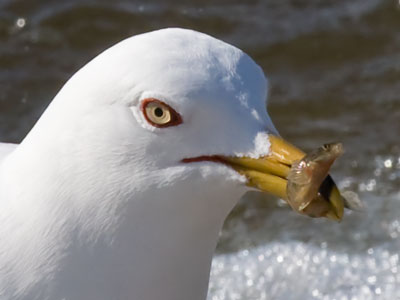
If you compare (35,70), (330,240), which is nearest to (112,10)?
(35,70)

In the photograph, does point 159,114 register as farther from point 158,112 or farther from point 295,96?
point 295,96

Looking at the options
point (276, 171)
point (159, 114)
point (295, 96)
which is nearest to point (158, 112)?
point (159, 114)

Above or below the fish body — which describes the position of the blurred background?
below

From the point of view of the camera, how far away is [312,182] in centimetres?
271

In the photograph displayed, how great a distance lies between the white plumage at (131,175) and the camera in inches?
109

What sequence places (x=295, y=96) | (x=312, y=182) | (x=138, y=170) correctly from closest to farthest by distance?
(x=312, y=182) → (x=138, y=170) → (x=295, y=96)

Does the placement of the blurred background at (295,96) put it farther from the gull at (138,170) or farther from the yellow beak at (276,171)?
the yellow beak at (276,171)

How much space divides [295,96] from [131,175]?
3938mm

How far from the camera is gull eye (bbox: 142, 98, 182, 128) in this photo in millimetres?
2734

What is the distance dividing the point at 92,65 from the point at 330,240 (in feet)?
9.44

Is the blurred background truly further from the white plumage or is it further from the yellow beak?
the yellow beak

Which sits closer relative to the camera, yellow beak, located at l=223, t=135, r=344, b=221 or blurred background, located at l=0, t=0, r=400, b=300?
yellow beak, located at l=223, t=135, r=344, b=221

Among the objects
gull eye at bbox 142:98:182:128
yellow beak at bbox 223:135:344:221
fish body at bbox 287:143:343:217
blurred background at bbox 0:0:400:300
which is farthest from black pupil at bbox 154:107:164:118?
blurred background at bbox 0:0:400:300

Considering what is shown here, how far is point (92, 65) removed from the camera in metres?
2.92
